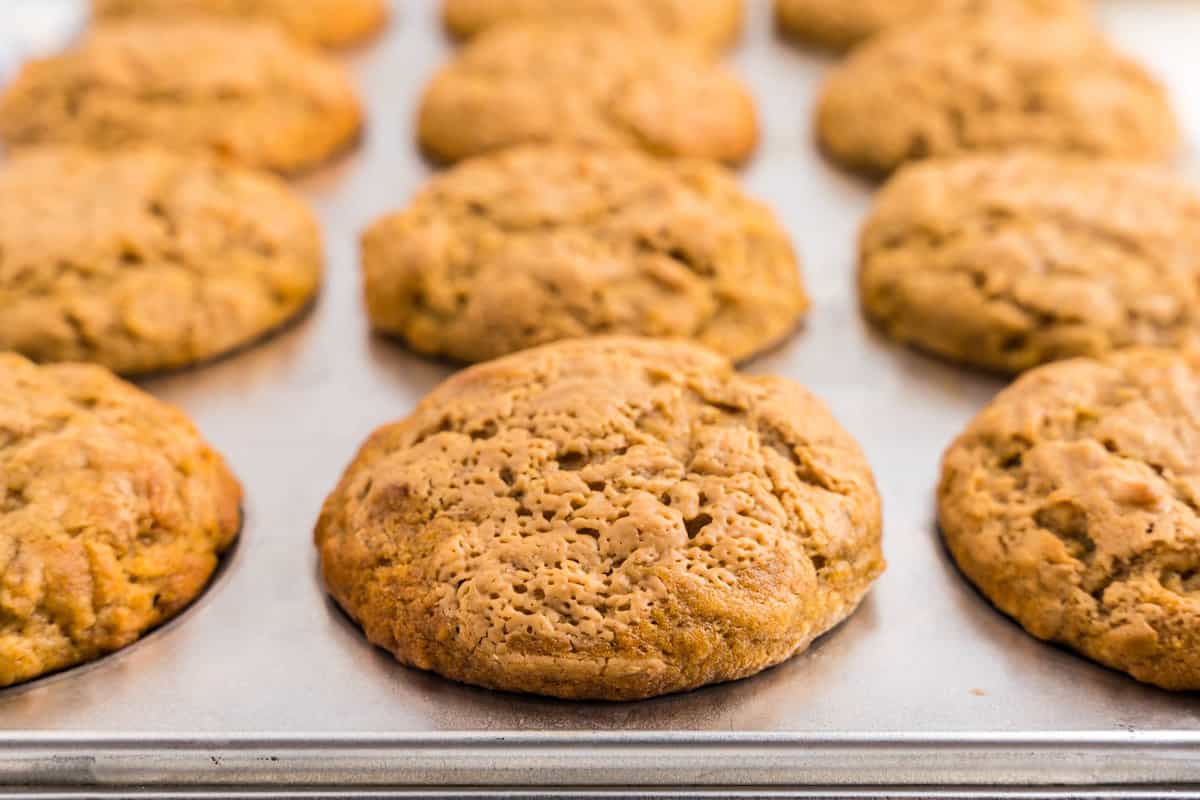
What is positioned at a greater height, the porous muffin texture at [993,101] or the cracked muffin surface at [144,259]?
the porous muffin texture at [993,101]

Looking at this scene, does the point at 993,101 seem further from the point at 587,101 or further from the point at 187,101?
the point at 187,101

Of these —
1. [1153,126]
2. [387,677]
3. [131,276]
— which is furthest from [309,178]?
[1153,126]

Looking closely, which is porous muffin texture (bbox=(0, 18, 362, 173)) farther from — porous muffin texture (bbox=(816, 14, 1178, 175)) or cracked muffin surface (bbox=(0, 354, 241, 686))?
porous muffin texture (bbox=(816, 14, 1178, 175))

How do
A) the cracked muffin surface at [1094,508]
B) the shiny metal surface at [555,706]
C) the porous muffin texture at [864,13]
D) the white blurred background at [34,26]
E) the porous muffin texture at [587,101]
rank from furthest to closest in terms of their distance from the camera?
1. the white blurred background at [34,26]
2. the porous muffin texture at [864,13]
3. the porous muffin texture at [587,101]
4. the cracked muffin surface at [1094,508]
5. the shiny metal surface at [555,706]

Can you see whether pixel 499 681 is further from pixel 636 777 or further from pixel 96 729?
pixel 96 729

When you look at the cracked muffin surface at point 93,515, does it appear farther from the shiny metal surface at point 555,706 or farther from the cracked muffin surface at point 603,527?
the cracked muffin surface at point 603,527

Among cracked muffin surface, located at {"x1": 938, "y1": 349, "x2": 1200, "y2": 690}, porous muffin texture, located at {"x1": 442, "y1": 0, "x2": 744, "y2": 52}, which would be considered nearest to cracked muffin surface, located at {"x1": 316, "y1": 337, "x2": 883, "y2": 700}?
cracked muffin surface, located at {"x1": 938, "y1": 349, "x2": 1200, "y2": 690}

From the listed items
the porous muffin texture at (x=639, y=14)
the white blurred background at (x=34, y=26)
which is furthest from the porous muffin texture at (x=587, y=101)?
the white blurred background at (x=34, y=26)
